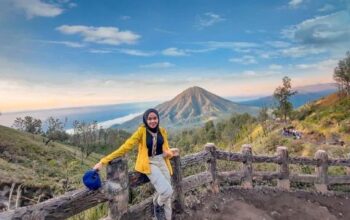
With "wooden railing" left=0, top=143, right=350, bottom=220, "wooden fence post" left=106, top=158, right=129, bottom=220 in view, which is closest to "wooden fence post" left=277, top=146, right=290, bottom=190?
"wooden railing" left=0, top=143, right=350, bottom=220

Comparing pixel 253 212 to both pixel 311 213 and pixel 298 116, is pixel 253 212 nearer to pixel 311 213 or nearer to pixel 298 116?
pixel 311 213

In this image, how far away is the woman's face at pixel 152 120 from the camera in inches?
243

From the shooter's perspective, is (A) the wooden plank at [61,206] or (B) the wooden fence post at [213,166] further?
(B) the wooden fence post at [213,166]

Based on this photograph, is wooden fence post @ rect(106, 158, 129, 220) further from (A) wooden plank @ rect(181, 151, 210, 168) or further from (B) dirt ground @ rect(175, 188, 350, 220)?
(A) wooden plank @ rect(181, 151, 210, 168)

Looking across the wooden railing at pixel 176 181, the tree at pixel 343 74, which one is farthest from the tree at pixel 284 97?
the wooden railing at pixel 176 181

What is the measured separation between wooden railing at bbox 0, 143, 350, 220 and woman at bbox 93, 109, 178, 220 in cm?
27

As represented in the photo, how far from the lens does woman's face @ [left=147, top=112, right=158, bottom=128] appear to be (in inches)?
243

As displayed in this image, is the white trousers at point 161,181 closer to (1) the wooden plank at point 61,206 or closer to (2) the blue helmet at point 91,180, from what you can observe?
(1) the wooden plank at point 61,206

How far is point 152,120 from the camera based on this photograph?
6.18 meters

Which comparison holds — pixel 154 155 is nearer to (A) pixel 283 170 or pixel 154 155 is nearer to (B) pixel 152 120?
(B) pixel 152 120

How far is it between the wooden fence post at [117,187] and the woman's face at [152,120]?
2.31 ft

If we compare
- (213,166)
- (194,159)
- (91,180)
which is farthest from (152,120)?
(213,166)

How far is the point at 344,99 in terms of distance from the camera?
77000mm

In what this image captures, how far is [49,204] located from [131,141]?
175 cm
